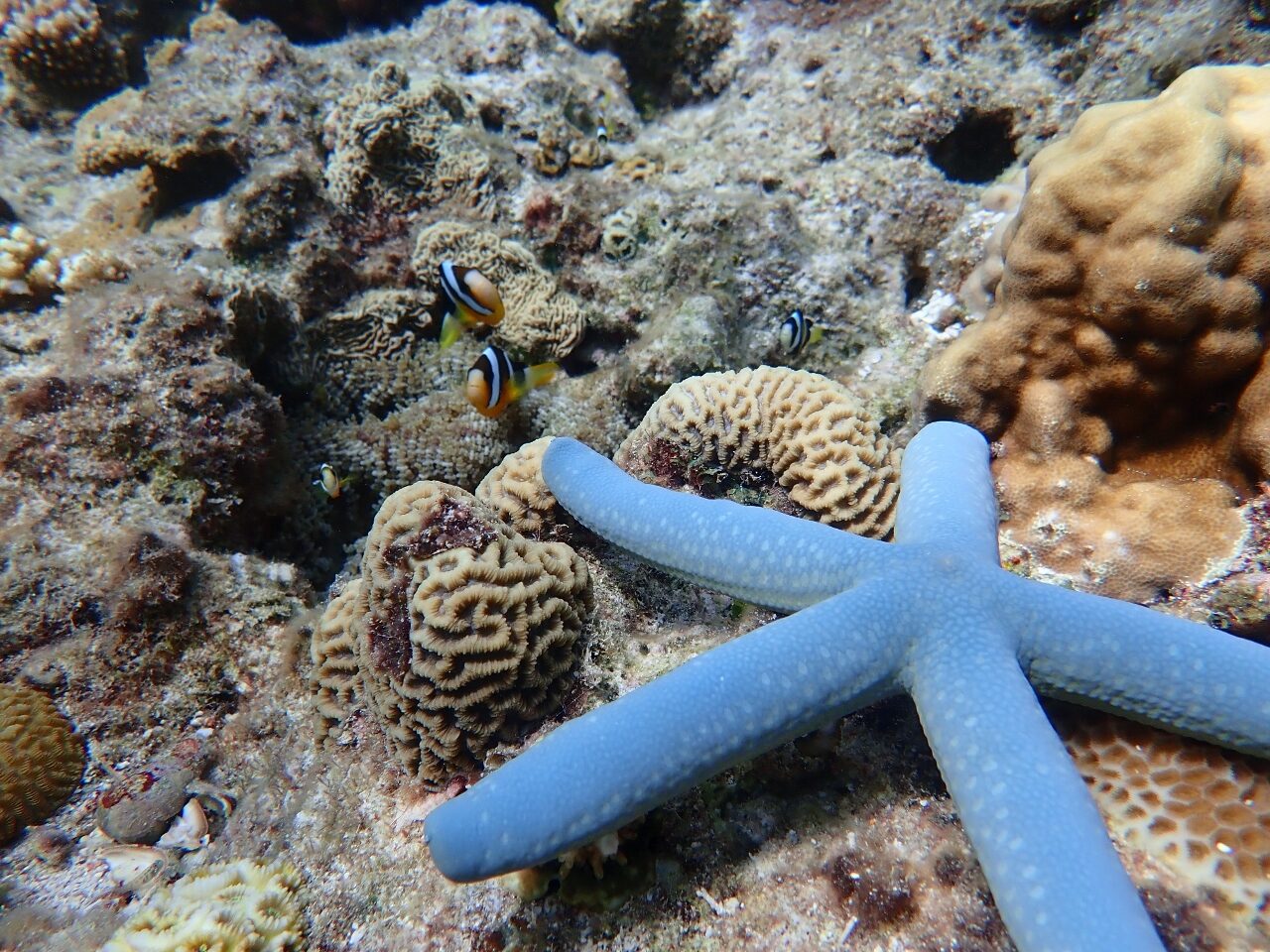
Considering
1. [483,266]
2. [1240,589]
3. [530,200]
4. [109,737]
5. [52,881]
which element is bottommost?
[52,881]

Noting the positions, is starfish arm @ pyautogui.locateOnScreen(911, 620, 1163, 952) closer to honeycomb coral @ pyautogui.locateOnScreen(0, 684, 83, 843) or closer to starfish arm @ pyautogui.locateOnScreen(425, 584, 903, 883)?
starfish arm @ pyautogui.locateOnScreen(425, 584, 903, 883)

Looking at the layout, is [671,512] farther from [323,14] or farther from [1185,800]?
[323,14]

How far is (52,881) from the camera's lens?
2.97 m

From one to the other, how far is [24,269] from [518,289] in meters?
3.98

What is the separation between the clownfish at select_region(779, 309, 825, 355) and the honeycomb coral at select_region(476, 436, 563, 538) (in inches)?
72.8

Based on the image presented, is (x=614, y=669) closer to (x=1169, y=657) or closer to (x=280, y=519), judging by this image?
(x=1169, y=657)

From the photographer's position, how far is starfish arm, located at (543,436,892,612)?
2.30m

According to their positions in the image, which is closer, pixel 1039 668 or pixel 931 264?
pixel 1039 668

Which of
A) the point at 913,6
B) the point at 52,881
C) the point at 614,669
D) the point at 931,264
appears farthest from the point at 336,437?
the point at 913,6

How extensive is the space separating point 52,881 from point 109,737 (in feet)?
2.12

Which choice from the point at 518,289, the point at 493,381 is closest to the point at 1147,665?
the point at 493,381

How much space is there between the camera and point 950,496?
2.51 m

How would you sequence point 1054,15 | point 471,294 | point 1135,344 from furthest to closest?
point 1054,15, point 471,294, point 1135,344

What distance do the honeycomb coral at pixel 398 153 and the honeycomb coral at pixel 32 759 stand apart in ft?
14.1
